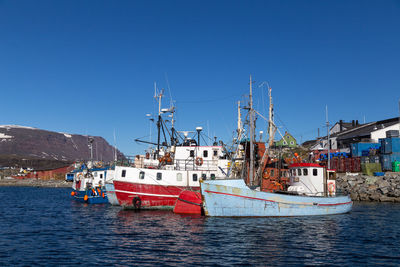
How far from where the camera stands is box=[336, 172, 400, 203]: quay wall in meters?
46.1

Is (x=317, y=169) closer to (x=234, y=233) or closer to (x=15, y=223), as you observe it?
(x=234, y=233)

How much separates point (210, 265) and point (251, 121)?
18.8 metres

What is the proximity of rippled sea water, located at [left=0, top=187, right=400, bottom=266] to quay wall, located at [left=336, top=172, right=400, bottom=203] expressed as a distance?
728 inches

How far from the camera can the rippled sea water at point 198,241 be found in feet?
51.7

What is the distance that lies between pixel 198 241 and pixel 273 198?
10.6 meters

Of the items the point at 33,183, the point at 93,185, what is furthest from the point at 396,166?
the point at 33,183

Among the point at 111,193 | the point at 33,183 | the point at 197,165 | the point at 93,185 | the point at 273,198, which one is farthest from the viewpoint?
the point at 33,183

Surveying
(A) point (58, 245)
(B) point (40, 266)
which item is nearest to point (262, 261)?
(B) point (40, 266)

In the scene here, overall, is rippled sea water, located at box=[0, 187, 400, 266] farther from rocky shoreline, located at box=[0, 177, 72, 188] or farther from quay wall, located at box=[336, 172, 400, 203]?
rocky shoreline, located at box=[0, 177, 72, 188]

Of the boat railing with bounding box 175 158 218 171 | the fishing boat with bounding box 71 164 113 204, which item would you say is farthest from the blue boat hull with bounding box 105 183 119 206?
the boat railing with bounding box 175 158 218 171

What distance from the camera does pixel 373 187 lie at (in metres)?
48.5

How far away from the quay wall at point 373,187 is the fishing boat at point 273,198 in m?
13.5

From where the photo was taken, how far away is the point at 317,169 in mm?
32906

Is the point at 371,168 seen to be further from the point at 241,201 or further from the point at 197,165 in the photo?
the point at 241,201
